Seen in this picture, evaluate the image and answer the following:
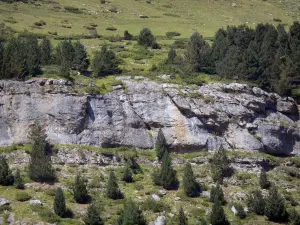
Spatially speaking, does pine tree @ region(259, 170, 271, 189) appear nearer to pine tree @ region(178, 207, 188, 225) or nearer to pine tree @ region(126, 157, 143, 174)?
pine tree @ region(178, 207, 188, 225)

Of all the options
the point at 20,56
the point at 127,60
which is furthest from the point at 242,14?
the point at 20,56

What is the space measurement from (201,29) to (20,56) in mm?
44789

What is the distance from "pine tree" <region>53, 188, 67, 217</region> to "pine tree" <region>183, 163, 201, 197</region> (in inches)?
459

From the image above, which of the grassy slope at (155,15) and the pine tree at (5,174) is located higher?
the grassy slope at (155,15)

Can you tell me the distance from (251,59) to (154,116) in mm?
15508

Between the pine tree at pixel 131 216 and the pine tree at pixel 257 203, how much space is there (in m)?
10.7

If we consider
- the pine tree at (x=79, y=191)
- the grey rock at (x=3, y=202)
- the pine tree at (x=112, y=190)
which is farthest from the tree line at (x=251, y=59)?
the grey rock at (x=3, y=202)

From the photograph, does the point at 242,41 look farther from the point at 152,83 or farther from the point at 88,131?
the point at 88,131

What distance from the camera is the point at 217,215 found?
4484cm

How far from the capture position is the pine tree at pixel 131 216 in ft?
137

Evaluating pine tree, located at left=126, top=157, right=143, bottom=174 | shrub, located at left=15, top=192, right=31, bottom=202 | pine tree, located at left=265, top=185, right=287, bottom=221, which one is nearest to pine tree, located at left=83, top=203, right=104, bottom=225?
shrub, located at left=15, top=192, right=31, bottom=202

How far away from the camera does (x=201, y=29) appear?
9319 centimetres

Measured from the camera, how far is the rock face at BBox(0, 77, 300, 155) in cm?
5231

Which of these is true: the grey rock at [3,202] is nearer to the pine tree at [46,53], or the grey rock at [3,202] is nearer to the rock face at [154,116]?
the rock face at [154,116]
